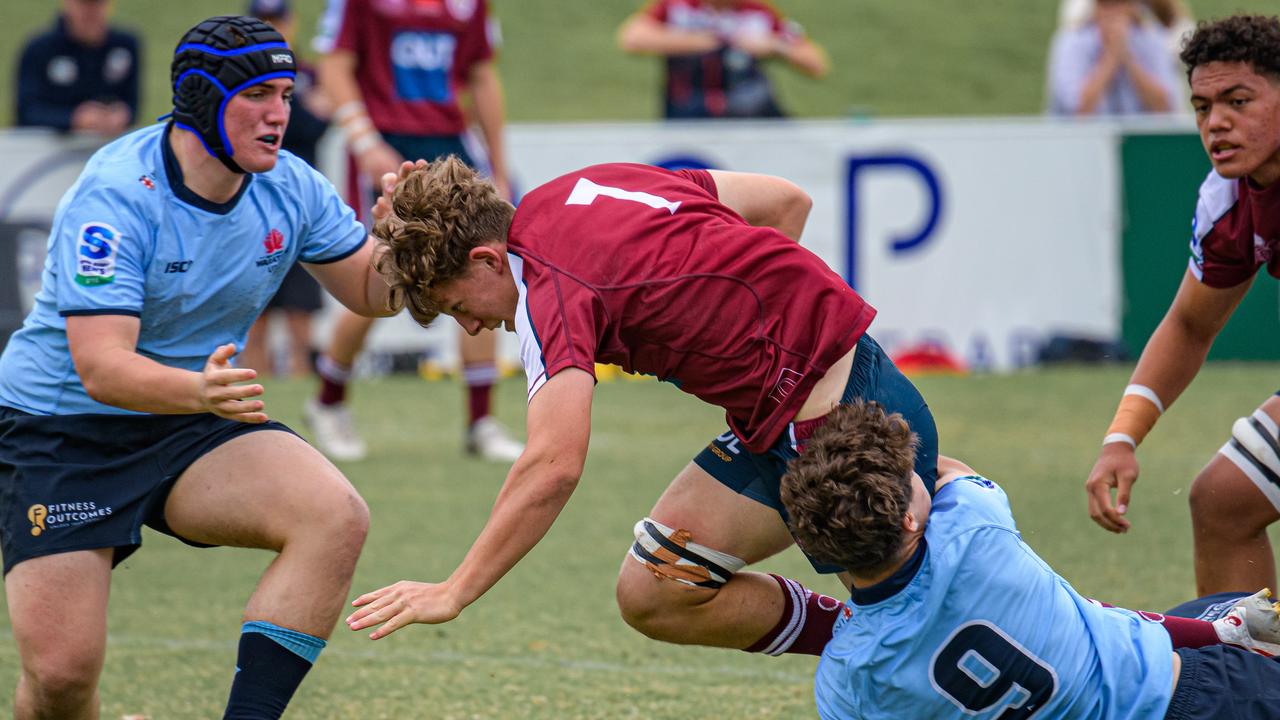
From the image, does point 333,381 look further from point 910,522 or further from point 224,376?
point 910,522

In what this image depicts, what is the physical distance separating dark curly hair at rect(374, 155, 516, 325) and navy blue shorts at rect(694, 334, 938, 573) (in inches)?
32.5

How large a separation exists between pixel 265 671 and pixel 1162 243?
787cm

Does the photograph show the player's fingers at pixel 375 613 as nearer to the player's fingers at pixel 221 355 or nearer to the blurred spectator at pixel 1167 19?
the player's fingers at pixel 221 355

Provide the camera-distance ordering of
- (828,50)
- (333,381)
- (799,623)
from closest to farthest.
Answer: (799,623), (333,381), (828,50)

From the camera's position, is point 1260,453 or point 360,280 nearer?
point 1260,453

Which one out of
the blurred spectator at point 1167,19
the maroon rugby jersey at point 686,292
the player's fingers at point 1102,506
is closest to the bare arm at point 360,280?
the maroon rugby jersey at point 686,292

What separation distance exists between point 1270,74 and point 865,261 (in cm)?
642

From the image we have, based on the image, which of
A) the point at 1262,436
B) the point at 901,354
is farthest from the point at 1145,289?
the point at 1262,436

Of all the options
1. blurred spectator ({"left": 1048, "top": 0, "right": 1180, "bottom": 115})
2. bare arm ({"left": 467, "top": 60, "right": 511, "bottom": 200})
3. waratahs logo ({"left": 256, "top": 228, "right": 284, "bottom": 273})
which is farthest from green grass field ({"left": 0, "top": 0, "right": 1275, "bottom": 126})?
waratahs logo ({"left": 256, "top": 228, "right": 284, "bottom": 273})

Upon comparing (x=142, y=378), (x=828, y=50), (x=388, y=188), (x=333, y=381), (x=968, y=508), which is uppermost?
(x=388, y=188)

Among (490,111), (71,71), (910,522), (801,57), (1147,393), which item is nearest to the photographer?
(910,522)

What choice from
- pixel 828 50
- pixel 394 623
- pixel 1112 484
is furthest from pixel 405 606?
pixel 828 50

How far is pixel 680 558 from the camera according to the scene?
392cm

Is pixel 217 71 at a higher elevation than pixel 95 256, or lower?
higher
